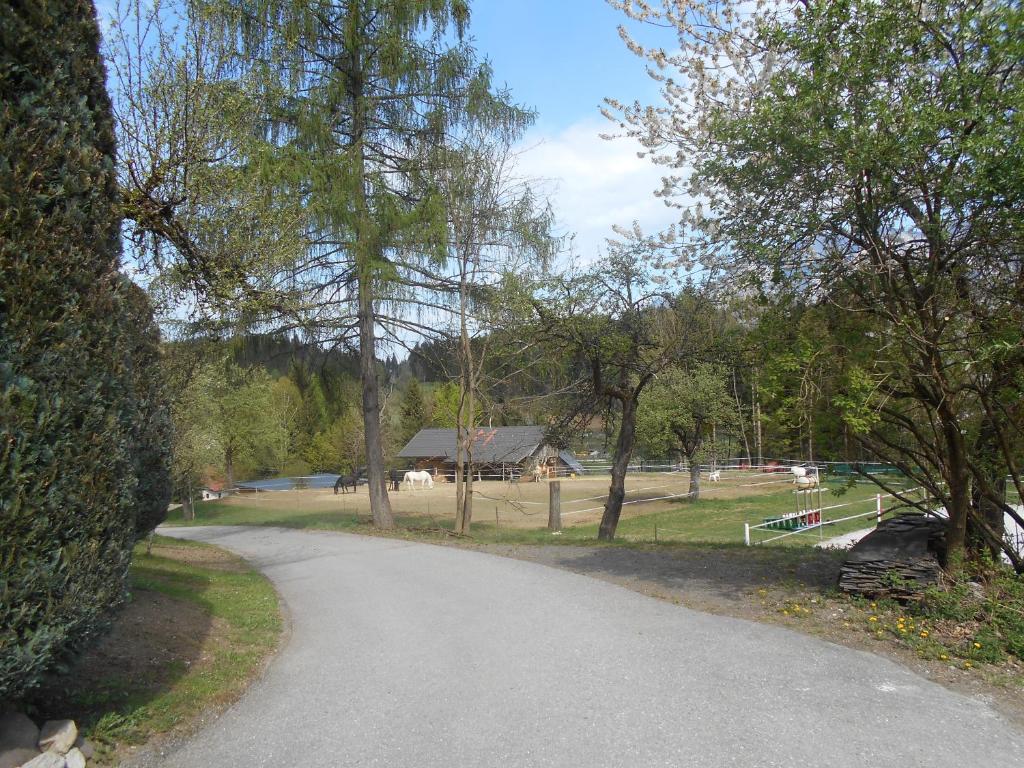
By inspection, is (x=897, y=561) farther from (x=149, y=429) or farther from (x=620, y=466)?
(x=620, y=466)

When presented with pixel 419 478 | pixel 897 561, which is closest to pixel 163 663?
pixel 897 561

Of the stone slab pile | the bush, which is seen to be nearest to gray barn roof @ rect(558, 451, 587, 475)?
the bush

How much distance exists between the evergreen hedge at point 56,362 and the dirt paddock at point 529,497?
2377 cm

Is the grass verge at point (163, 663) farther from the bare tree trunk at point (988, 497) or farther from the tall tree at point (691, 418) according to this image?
the tall tree at point (691, 418)

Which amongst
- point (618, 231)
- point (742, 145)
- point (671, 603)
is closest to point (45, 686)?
point (671, 603)

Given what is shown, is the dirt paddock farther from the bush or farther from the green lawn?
the bush

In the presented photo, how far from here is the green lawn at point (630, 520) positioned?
20266 mm

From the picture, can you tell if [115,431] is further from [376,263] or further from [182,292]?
[376,263]

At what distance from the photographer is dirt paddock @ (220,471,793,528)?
33281mm

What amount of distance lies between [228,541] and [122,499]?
16.3 m

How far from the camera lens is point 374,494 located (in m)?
20.1

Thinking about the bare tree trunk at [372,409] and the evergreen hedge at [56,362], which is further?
the bare tree trunk at [372,409]

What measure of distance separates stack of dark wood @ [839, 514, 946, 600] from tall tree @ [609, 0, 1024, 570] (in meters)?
0.30

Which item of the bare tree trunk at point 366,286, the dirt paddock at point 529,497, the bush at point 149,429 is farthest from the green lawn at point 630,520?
the bush at point 149,429
